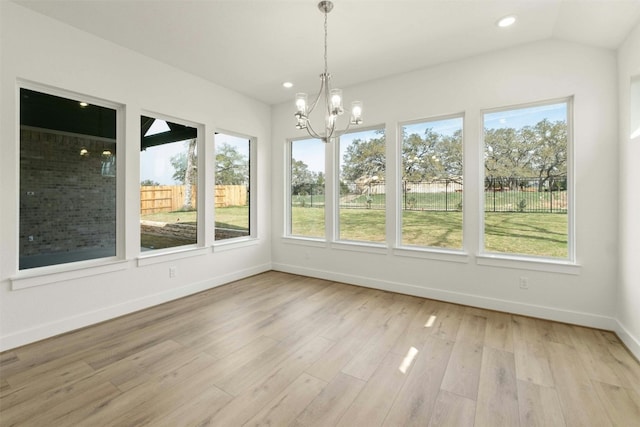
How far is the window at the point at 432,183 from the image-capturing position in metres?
3.72

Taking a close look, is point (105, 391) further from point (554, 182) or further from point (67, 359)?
point (554, 182)

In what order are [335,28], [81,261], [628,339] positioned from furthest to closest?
[81,261]
[335,28]
[628,339]

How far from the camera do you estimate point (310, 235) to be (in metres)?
4.97

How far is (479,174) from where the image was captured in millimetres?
3475

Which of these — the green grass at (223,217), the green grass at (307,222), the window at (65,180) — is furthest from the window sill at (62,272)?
the green grass at (307,222)

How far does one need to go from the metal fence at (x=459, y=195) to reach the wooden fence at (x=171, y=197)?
1.50 meters

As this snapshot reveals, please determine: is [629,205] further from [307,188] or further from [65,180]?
[65,180]

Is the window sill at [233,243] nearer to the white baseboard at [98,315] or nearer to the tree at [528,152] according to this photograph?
the white baseboard at [98,315]

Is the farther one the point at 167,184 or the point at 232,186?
the point at 232,186

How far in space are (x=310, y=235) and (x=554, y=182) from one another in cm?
340

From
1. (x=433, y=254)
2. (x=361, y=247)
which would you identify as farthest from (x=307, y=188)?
(x=433, y=254)

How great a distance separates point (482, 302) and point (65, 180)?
191 inches

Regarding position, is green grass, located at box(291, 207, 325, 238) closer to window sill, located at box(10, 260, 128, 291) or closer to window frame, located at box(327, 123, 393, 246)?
window frame, located at box(327, 123, 393, 246)

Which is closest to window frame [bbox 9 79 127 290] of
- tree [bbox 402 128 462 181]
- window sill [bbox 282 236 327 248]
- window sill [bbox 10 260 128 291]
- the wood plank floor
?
window sill [bbox 10 260 128 291]
